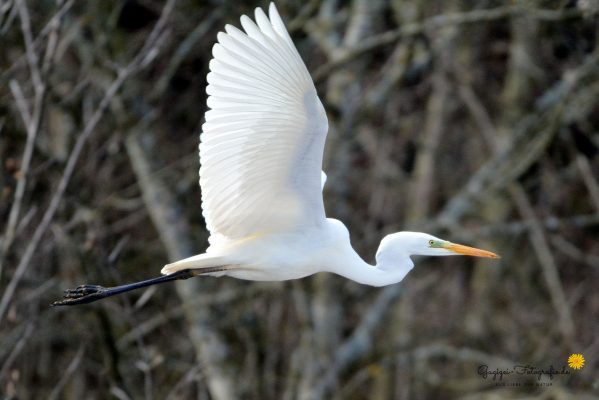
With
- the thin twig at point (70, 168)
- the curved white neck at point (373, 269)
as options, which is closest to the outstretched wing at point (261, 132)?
the curved white neck at point (373, 269)

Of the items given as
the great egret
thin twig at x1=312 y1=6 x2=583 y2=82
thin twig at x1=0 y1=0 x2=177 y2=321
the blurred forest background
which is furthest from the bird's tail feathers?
thin twig at x1=312 y1=6 x2=583 y2=82

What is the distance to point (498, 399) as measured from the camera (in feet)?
27.3

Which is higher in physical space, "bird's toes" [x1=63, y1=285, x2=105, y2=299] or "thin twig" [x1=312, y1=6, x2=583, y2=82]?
"thin twig" [x1=312, y1=6, x2=583, y2=82]

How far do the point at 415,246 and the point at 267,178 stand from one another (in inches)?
40.5

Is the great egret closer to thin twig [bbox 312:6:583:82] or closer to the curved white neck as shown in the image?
the curved white neck

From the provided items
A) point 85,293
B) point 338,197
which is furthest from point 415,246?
point 338,197

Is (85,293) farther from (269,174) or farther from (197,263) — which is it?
(269,174)

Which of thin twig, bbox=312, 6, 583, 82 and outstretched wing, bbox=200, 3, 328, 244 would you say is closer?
outstretched wing, bbox=200, 3, 328, 244

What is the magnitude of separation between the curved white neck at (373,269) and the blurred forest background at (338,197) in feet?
3.31

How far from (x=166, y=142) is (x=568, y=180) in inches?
151

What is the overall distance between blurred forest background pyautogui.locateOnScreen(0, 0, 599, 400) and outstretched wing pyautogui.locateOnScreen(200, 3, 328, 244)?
1057 millimetres

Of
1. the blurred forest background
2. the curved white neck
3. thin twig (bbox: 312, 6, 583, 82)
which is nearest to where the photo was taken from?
the curved white neck

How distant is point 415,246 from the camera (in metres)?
5.87

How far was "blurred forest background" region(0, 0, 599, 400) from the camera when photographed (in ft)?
25.3
